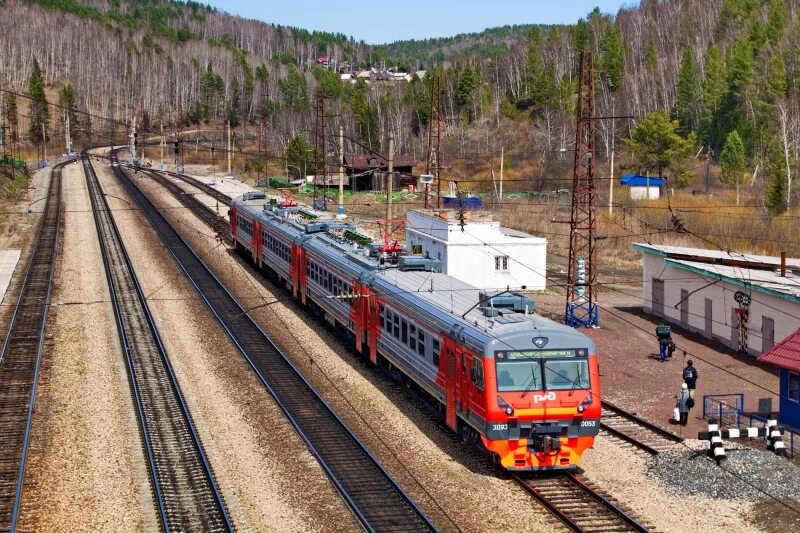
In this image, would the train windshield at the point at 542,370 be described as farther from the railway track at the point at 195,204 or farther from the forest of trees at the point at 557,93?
the forest of trees at the point at 557,93

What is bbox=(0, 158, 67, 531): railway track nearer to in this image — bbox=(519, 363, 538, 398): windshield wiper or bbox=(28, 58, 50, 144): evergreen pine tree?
bbox=(519, 363, 538, 398): windshield wiper

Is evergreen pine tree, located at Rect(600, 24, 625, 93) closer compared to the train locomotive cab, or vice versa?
the train locomotive cab

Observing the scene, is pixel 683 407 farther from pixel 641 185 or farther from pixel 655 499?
pixel 641 185

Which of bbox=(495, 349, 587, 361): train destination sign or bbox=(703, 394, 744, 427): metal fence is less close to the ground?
bbox=(495, 349, 587, 361): train destination sign

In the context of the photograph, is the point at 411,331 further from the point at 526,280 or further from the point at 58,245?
the point at 58,245

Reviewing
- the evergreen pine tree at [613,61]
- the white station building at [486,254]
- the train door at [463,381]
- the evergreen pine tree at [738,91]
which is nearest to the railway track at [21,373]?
the train door at [463,381]

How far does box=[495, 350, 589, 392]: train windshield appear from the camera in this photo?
18219mm

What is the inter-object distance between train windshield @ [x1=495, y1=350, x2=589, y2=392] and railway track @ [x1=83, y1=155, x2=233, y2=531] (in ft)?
17.8

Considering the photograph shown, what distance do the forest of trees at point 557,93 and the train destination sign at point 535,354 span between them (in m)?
48.5

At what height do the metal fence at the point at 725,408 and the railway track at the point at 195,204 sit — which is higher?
the railway track at the point at 195,204

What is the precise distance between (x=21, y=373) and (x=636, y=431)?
16228 mm

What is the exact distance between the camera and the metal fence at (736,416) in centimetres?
2106

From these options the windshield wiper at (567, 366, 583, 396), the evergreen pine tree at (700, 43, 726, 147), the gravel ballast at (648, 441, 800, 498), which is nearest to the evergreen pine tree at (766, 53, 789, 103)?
the evergreen pine tree at (700, 43, 726, 147)

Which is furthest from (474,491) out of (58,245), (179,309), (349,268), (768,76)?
(768,76)
